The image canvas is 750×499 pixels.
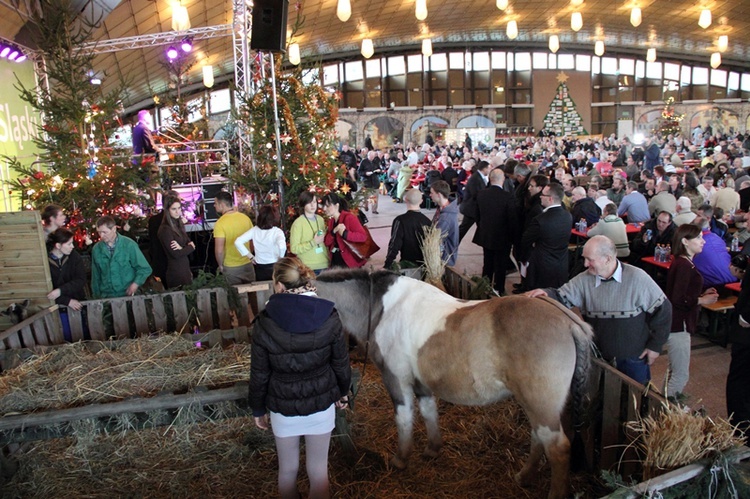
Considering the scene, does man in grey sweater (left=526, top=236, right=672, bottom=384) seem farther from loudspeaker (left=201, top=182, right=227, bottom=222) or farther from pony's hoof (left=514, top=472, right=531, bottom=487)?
loudspeaker (left=201, top=182, right=227, bottom=222)

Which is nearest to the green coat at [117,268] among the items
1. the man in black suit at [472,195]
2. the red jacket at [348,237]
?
the red jacket at [348,237]

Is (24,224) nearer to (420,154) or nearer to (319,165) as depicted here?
(319,165)

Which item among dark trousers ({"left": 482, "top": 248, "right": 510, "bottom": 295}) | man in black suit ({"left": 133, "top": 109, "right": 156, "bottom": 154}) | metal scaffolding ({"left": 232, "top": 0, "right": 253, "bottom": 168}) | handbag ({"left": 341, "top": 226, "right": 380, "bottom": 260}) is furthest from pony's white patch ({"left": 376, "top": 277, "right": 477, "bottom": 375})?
man in black suit ({"left": 133, "top": 109, "right": 156, "bottom": 154})

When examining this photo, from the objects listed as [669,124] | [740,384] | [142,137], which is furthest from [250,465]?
[669,124]

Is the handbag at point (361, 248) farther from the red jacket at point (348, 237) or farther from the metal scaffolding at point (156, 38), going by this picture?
the metal scaffolding at point (156, 38)

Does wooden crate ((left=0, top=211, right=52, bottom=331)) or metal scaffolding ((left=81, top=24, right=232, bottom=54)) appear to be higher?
metal scaffolding ((left=81, top=24, right=232, bottom=54))

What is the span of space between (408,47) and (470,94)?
4.26 meters

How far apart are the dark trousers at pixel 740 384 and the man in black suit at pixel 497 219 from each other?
337 cm

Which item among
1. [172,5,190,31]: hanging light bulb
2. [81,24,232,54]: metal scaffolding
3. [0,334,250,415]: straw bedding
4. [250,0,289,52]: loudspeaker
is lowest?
[0,334,250,415]: straw bedding

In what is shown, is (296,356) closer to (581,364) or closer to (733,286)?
(581,364)

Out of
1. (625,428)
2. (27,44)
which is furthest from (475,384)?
(27,44)

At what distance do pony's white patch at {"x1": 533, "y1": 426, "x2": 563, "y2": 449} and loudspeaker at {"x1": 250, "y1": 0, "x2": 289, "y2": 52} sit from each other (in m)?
6.10

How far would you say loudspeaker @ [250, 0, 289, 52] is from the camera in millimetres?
7191

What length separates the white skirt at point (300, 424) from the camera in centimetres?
261
